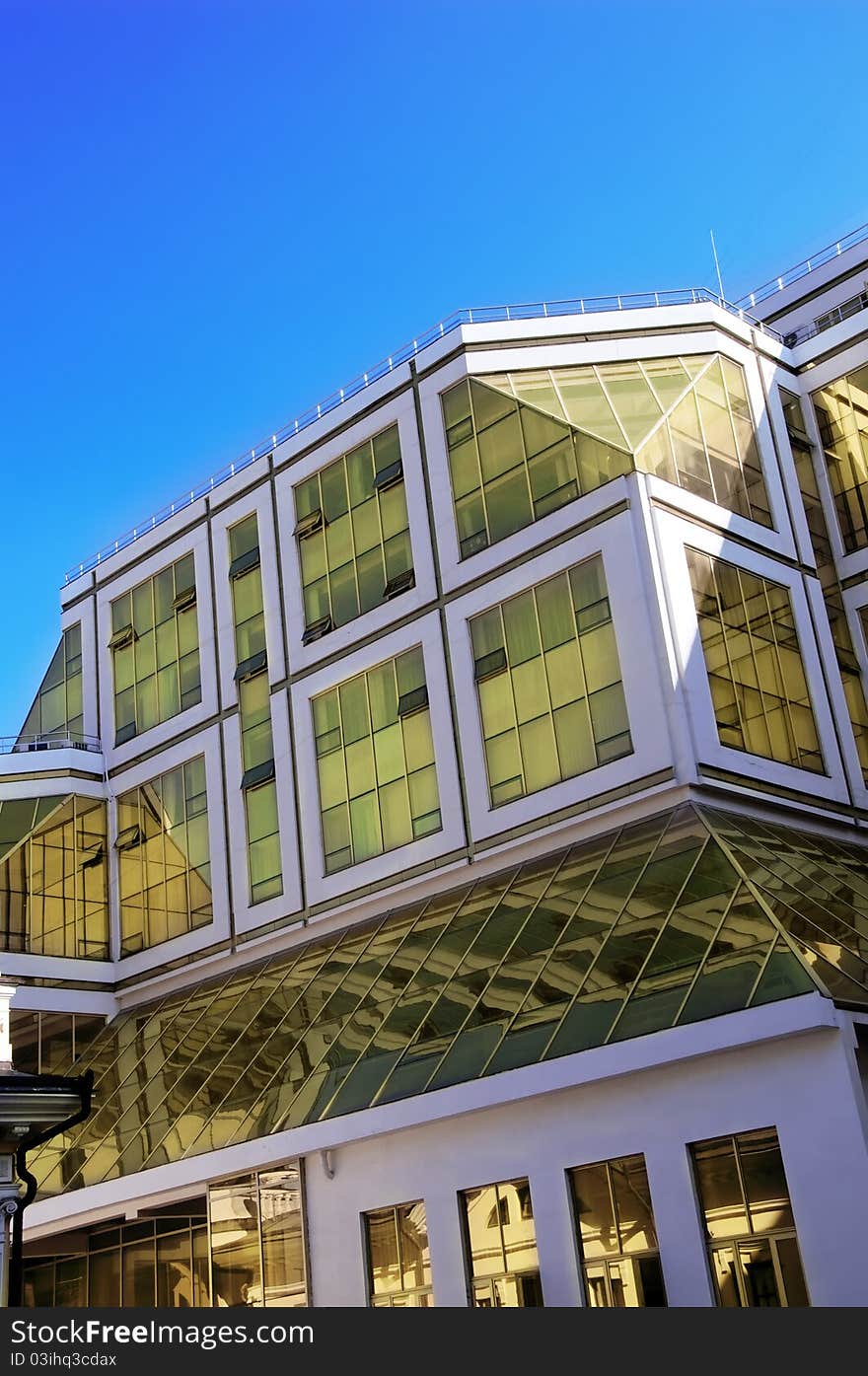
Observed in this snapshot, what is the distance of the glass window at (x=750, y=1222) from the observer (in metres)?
23.2

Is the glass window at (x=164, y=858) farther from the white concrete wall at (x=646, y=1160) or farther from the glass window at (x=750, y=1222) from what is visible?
the glass window at (x=750, y=1222)

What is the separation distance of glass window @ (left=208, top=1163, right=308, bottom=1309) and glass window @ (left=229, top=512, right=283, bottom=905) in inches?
387

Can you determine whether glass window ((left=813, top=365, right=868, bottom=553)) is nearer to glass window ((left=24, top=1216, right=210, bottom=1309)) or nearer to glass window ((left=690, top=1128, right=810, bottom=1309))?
glass window ((left=690, top=1128, right=810, bottom=1309))

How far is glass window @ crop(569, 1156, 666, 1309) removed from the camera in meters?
24.7

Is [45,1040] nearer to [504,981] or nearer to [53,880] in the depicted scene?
[53,880]

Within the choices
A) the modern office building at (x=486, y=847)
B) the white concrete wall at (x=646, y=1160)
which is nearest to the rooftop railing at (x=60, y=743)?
the modern office building at (x=486, y=847)

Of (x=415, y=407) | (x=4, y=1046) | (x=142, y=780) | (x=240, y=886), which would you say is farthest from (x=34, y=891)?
(x=4, y=1046)

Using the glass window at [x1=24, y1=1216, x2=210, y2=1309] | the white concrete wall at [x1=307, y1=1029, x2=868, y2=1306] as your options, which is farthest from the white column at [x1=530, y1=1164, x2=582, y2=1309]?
the glass window at [x1=24, y1=1216, x2=210, y2=1309]

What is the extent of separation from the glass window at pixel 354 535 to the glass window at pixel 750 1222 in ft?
59.1

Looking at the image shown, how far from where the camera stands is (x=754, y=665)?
33781 millimetres

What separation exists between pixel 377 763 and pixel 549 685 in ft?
19.1

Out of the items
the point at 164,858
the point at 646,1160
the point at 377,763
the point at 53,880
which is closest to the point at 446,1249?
the point at 646,1160

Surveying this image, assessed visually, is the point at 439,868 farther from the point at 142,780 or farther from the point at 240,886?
the point at 142,780

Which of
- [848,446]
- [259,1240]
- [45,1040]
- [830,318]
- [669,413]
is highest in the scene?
[830,318]
